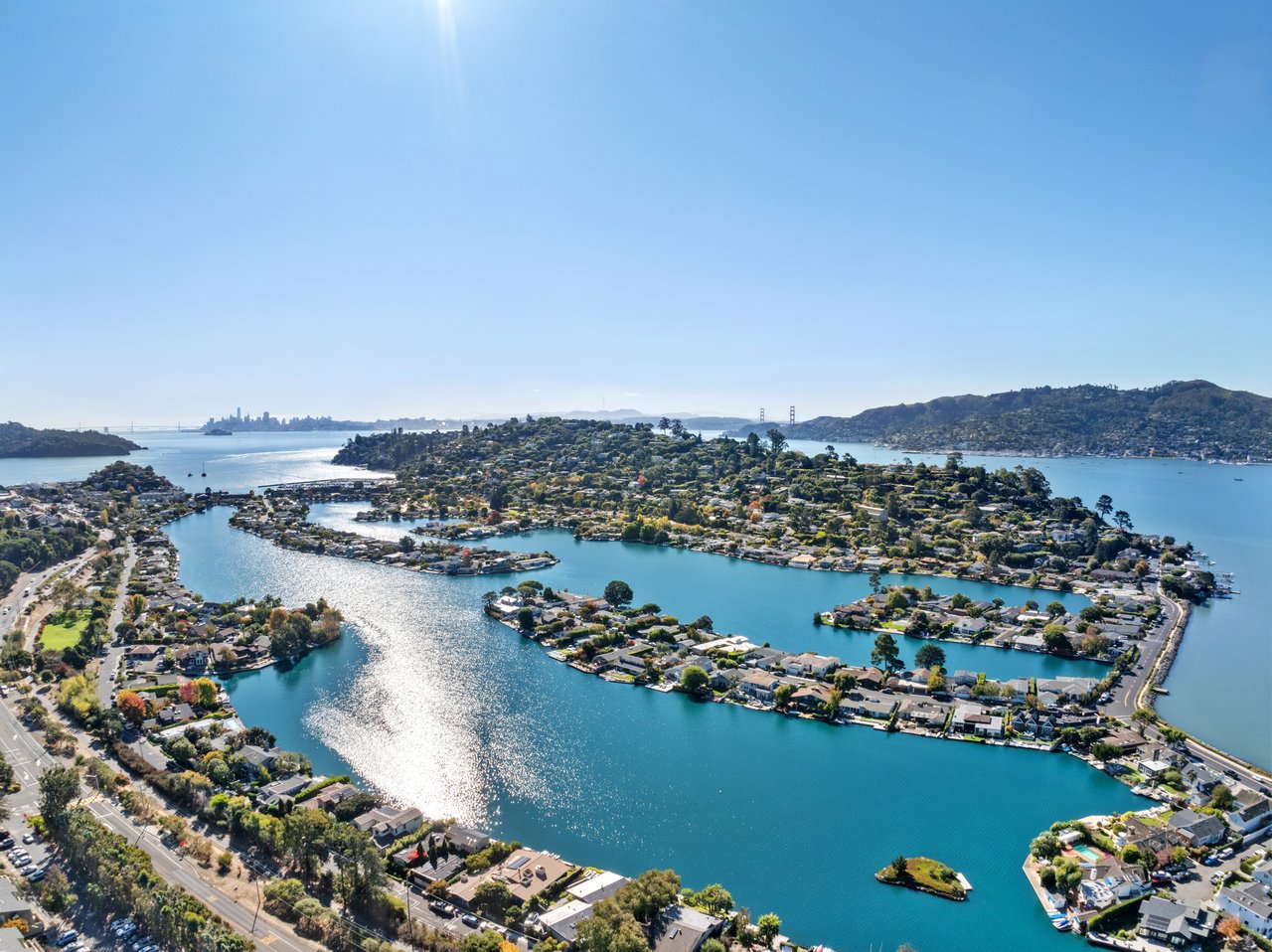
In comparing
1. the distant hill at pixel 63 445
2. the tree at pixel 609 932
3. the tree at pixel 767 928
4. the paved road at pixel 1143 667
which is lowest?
the tree at pixel 767 928

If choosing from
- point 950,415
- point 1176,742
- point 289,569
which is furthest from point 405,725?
point 950,415

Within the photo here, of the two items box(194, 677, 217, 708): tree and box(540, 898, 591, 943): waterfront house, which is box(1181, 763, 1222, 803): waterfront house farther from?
box(194, 677, 217, 708): tree

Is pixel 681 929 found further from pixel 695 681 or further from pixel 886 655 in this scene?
pixel 886 655

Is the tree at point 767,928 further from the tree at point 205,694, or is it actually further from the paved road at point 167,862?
the tree at point 205,694

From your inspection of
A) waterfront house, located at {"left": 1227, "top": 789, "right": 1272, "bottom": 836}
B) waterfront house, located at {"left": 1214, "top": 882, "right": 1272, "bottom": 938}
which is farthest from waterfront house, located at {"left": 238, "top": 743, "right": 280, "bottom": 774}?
waterfront house, located at {"left": 1227, "top": 789, "right": 1272, "bottom": 836}

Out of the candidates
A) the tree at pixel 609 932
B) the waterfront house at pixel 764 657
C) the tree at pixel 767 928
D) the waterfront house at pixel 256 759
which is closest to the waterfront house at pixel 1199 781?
the tree at pixel 767 928

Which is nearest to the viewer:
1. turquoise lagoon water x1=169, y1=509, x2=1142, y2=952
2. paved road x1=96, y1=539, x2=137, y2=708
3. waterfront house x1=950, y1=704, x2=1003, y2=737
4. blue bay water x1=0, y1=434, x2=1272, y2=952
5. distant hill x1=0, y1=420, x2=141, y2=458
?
turquoise lagoon water x1=169, y1=509, x2=1142, y2=952

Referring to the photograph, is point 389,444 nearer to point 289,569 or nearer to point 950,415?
point 289,569
